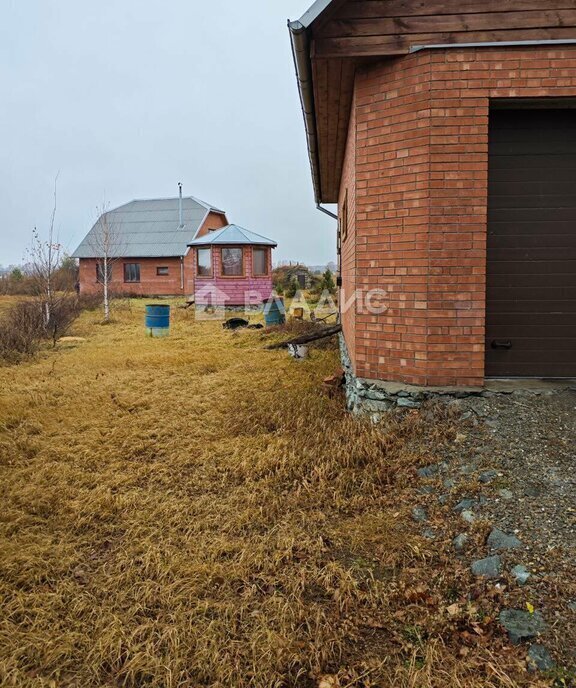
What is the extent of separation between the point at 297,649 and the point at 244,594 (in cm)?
46

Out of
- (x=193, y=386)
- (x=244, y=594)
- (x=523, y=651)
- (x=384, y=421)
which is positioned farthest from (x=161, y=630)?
(x=193, y=386)

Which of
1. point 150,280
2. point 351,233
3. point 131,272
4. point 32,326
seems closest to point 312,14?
point 351,233

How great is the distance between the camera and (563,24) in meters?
4.02

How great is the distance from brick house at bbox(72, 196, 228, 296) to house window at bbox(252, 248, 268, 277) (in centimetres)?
614

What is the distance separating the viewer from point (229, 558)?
278cm

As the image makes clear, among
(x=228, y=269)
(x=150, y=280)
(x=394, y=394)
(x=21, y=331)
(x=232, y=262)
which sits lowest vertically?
(x=394, y=394)

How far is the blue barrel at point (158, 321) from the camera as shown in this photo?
12555 millimetres

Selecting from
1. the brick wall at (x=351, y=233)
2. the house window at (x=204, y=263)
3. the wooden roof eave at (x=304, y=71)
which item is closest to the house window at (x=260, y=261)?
the house window at (x=204, y=263)

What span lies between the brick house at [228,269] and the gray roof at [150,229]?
6702mm

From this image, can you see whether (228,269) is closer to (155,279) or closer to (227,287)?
(227,287)

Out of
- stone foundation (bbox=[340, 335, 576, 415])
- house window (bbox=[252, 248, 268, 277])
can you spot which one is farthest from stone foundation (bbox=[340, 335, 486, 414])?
house window (bbox=[252, 248, 268, 277])

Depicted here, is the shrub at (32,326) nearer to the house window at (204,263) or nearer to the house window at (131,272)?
the house window at (204,263)

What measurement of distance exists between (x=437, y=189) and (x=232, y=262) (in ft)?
53.6

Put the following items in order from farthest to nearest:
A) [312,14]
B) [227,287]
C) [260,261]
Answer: [260,261] → [227,287] → [312,14]
